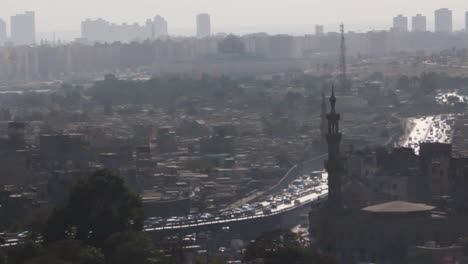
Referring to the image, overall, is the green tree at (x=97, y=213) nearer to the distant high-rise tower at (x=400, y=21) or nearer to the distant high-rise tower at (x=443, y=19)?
the distant high-rise tower at (x=400, y=21)

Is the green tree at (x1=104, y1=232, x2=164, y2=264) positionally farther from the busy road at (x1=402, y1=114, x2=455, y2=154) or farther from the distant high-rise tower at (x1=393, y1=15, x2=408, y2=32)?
the distant high-rise tower at (x1=393, y1=15, x2=408, y2=32)

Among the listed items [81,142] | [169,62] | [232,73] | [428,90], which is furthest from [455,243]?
[169,62]

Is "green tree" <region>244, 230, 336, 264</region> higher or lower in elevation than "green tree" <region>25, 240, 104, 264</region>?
lower

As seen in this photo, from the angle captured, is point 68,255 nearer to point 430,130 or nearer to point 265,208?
point 265,208

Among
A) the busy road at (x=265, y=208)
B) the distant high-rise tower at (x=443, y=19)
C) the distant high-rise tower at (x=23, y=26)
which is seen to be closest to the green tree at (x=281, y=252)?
the busy road at (x=265, y=208)

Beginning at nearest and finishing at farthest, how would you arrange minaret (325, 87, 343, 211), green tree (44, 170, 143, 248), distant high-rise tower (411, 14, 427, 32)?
green tree (44, 170, 143, 248) < minaret (325, 87, 343, 211) < distant high-rise tower (411, 14, 427, 32)

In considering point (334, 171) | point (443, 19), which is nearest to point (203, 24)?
point (443, 19)

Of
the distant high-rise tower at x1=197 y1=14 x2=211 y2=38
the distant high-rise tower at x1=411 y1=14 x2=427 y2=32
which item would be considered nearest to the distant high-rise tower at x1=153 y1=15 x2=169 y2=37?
the distant high-rise tower at x1=197 y1=14 x2=211 y2=38

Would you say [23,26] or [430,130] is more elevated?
[23,26]

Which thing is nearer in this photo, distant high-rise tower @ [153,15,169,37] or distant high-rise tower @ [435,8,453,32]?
distant high-rise tower @ [435,8,453,32]

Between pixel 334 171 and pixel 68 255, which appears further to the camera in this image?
pixel 334 171
